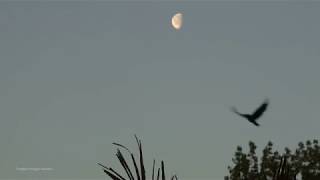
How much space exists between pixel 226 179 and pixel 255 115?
2483 mm

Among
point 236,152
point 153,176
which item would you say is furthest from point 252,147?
point 153,176

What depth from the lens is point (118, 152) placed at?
502cm

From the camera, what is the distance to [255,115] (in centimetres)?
1652

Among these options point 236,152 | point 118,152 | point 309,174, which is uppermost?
point 236,152

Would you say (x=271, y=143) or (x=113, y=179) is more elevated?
(x=271, y=143)

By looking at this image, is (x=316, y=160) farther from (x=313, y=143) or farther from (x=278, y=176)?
(x=278, y=176)

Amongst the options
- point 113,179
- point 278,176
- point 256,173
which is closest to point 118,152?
point 113,179

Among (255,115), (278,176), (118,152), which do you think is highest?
(255,115)

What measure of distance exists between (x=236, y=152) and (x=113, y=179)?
40.8 ft

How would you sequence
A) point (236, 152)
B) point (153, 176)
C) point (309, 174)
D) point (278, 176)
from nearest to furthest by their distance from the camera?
1. point (278, 176)
2. point (153, 176)
3. point (309, 174)
4. point (236, 152)

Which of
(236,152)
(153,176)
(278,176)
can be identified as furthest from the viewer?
(236,152)

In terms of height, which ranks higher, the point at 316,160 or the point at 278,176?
the point at 316,160

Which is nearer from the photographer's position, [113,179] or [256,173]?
[113,179]

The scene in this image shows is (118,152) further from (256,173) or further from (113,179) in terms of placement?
(256,173)
